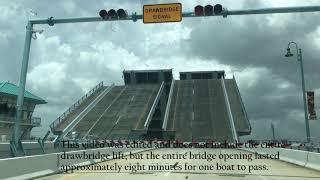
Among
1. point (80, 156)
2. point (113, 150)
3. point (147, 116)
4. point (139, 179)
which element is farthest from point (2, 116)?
point (139, 179)

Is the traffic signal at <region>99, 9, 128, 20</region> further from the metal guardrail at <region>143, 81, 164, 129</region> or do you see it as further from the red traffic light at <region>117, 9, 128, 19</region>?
the metal guardrail at <region>143, 81, 164, 129</region>

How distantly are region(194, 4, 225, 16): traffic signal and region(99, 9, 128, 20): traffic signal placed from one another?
10.0 feet

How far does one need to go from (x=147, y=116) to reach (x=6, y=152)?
198 ft

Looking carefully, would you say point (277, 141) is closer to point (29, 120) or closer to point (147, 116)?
point (147, 116)

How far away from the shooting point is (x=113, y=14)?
2056 centimetres

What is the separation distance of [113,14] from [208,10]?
3955mm

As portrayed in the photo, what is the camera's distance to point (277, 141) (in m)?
52.0

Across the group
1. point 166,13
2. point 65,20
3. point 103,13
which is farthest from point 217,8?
point 65,20

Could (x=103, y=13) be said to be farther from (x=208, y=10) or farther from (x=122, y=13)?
(x=208, y=10)

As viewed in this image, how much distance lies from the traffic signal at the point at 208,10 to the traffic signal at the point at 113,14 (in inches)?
120

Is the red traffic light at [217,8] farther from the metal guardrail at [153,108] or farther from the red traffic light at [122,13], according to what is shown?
the metal guardrail at [153,108]

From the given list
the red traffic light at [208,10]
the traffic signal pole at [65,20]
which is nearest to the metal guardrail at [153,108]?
the traffic signal pole at [65,20]

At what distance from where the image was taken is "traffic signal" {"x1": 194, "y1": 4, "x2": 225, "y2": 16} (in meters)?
19.7

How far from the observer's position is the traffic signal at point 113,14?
20547mm
